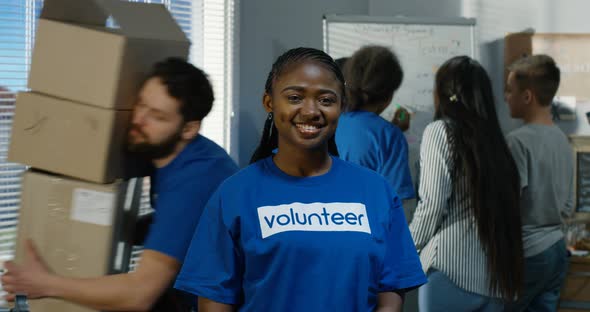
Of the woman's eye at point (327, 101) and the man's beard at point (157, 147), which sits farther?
the man's beard at point (157, 147)

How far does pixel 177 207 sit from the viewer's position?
146cm

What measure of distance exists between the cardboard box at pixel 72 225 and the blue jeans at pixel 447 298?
1028 mm

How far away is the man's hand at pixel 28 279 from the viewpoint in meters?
1.43

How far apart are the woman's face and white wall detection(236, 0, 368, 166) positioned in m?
2.54

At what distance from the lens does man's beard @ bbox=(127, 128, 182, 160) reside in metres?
1.52

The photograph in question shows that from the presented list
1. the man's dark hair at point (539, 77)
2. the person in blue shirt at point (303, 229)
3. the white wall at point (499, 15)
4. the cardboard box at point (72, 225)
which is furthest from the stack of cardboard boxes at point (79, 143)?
the white wall at point (499, 15)

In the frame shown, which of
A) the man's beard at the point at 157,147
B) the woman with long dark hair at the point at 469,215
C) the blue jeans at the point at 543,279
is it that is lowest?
the blue jeans at the point at 543,279

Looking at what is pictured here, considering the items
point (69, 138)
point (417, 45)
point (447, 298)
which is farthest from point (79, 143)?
point (417, 45)

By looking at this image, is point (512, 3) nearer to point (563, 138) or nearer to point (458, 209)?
point (563, 138)

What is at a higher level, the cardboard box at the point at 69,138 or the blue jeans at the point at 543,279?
the cardboard box at the point at 69,138

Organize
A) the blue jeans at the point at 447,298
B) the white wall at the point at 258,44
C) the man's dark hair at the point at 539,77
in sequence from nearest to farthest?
the blue jeans at the point at 447,298 < the man's dark hair at the point at 539,77 < the white wall at the point at 258,44

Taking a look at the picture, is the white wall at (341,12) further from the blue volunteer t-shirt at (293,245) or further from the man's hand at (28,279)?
the blue volunteer t-shirt at (293,245)

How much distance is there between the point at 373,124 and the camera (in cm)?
265

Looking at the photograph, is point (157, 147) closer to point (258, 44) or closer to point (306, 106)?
point (306, 106)
